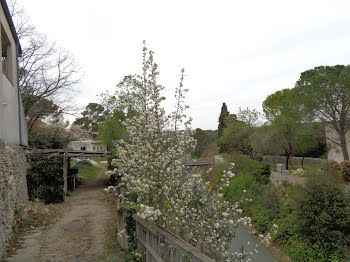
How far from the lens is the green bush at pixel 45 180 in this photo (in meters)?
12.9

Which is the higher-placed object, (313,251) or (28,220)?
(28,220)

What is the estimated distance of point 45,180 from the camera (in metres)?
13.4

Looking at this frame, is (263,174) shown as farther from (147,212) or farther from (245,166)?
(147,212)

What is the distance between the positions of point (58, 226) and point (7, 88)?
497 cm

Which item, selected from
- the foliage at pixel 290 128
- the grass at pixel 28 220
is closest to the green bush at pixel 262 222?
the foliage at pixel 290 128

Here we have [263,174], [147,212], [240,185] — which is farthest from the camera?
[240,185]

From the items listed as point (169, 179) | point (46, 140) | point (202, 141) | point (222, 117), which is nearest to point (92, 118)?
point (202, 141)

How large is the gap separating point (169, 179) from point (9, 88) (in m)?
8.64

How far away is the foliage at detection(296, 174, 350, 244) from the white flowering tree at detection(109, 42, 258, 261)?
6.92 metres

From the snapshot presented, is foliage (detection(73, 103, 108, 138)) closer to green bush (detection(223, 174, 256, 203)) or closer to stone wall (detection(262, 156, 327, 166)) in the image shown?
stone wall (detection(262, 156, 327, 166))

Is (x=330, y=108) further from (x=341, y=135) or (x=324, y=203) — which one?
(x=324, y=203)

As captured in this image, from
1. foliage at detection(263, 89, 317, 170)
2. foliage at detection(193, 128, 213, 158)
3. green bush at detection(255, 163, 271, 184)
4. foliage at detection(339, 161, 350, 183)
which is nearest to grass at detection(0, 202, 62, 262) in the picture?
green bush at detection(255, 163, 271, 184)

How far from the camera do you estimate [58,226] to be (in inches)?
368

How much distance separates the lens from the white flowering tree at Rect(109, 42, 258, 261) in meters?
3.60
